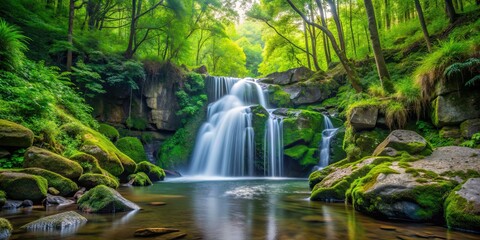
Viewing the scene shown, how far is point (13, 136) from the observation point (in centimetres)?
597

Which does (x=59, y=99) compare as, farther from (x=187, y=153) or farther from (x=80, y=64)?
(x=187, y=153)

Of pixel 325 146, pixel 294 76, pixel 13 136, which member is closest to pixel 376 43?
pixel 325 146

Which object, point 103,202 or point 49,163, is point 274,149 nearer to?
point 49,163

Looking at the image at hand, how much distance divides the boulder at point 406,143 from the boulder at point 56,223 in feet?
20.6

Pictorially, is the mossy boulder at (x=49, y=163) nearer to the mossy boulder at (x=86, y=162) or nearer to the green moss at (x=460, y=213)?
the mossy boulder at (x=86, y=162)

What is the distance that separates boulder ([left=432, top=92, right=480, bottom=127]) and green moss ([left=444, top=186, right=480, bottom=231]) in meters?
4.58

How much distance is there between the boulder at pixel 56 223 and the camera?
11.5ft

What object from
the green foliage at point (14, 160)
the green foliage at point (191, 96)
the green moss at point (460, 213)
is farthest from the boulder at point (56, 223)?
the green foliage at point (191, 96)

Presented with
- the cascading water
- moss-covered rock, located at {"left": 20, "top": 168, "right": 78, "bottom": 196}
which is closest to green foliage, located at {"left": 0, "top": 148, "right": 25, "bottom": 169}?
moss-covered rock, located at {"left": 20, "top": 168, "right": 78, "bottom": 196}

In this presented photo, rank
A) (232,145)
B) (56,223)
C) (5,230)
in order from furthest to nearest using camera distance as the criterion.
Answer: (232,145) < (56,223) < (5,230)

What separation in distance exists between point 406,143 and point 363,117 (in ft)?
10.0

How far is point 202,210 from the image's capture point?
17.6 feet

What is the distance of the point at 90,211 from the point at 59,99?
8.23 meters

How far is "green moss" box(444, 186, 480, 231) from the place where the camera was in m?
3.36
